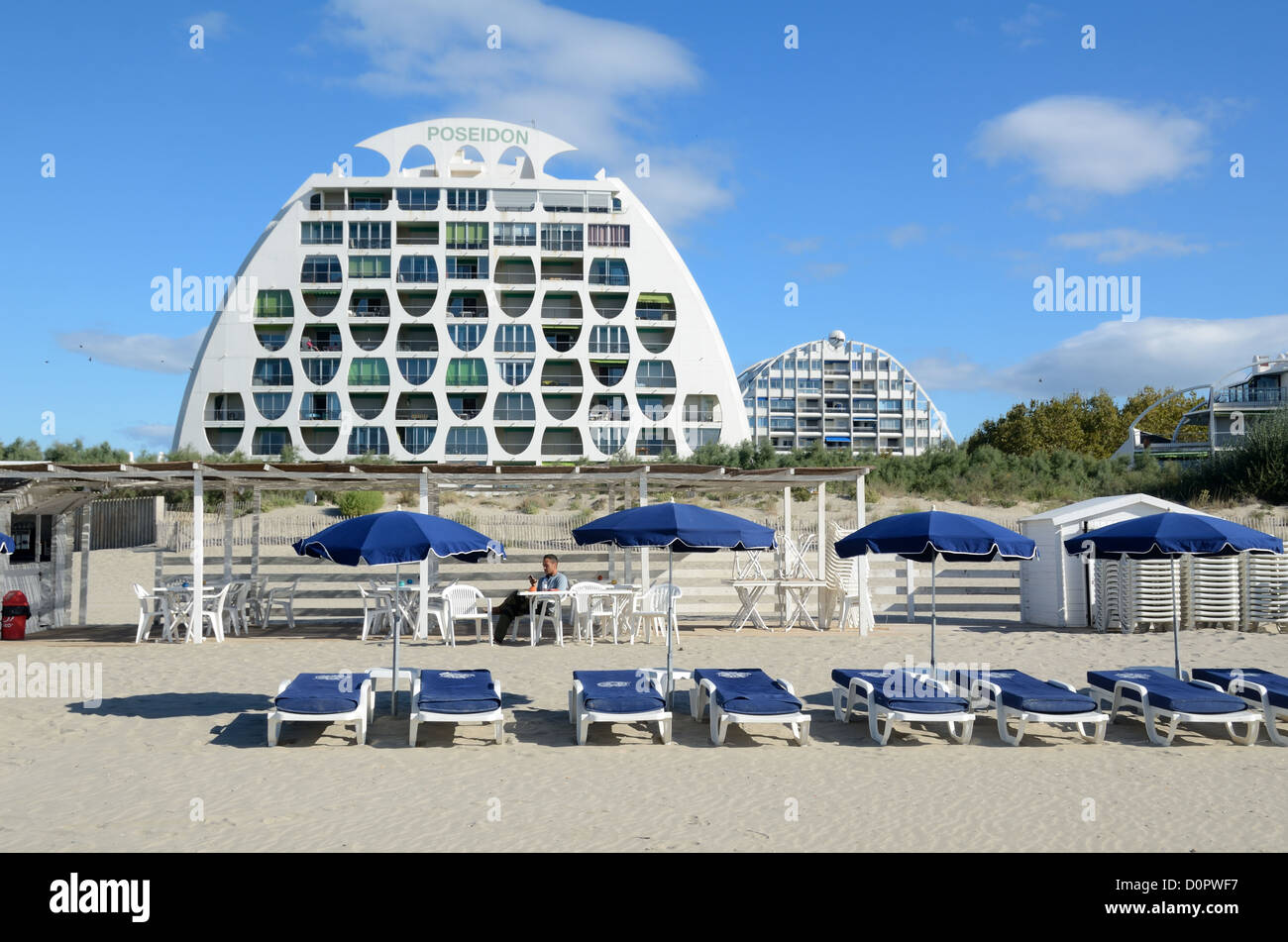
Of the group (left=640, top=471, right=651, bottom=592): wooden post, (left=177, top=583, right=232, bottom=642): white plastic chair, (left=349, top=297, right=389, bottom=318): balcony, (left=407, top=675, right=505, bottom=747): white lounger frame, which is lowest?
(left=407, top=675, right=505, bottom=747): white lounger frame

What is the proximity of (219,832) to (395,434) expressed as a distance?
52631 mm

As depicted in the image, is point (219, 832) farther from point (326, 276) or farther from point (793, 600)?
point (326, 276)

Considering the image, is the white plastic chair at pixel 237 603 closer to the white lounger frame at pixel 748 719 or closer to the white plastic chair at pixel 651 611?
the white plastic chair at pixel 651 611

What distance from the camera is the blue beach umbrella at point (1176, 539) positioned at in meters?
9.05

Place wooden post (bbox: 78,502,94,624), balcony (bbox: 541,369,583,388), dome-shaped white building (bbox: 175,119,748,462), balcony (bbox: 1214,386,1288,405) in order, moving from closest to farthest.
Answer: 1. wooden post (bbox: 78,502,94,624)
2. dome-shaped white building (bbox: 175,119,748,462)
3. balcony (bbox: 541,369,583,388)
4. balcony (bbox: 1214,386,1288,405)

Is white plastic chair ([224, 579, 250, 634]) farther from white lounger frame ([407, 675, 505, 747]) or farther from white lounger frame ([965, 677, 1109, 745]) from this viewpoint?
white lounger frame ([965, 677, 1109, 745])

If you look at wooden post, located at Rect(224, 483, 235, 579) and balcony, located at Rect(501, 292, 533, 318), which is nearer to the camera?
wooden post, located at Rect(224, 483, 235, 579)

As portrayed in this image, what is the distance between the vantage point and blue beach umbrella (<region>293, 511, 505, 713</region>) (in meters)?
7.57

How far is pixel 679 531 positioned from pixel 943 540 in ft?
7.37

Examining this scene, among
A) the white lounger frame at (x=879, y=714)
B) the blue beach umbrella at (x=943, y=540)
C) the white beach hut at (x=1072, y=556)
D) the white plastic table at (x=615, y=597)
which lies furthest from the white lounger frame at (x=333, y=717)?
the white beach hut at (x=1072, y=556)

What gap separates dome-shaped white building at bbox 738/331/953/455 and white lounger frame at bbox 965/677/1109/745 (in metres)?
104

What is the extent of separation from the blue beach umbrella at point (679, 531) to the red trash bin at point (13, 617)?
9.43 m

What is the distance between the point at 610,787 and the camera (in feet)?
21.8

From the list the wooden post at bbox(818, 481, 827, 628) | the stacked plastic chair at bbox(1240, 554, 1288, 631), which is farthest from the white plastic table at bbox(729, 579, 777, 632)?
the stacked plastic chair at bbox(1240, 554, 1288, 631)
